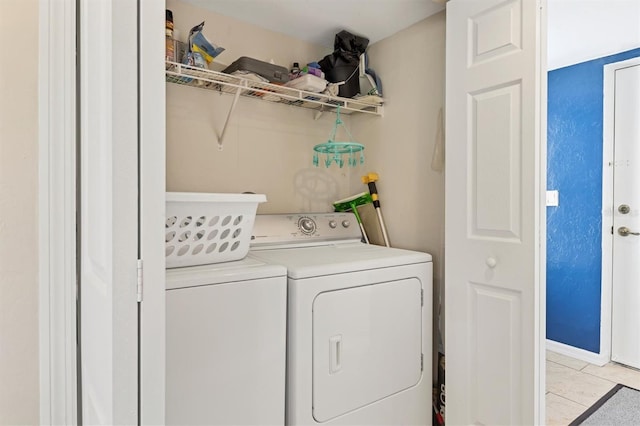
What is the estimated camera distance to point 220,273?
1.31 m

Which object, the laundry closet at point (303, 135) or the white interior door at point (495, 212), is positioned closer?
the white interior door at point (495, 212)

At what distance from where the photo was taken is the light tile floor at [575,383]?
227 cm

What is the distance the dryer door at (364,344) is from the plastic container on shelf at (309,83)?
1096 mm

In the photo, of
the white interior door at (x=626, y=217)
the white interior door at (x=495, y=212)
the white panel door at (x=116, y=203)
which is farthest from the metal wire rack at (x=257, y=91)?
the white interior door at (x=626, y=217)

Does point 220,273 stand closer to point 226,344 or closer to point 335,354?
point 226,344

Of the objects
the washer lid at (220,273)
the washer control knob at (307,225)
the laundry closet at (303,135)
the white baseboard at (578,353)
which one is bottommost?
the white baseboard at (578,353)

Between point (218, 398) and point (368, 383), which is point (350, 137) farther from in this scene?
point (218, 398)

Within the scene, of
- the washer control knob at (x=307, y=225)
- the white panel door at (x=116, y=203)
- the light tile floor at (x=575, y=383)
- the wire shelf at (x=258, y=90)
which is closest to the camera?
the white panel door at (x=116, y=203)

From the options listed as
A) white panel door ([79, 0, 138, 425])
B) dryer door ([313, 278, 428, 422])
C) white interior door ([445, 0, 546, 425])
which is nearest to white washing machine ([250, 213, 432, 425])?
dryer door ([313, 278, 428, 422])

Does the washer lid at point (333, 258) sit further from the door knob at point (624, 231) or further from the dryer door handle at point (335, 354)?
the door knob at point (624, 231)

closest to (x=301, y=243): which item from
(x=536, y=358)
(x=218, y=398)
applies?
(x=218, y=398)

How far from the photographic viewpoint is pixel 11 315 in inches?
41.3

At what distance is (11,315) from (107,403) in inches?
22.9

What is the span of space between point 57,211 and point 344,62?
1728mm
